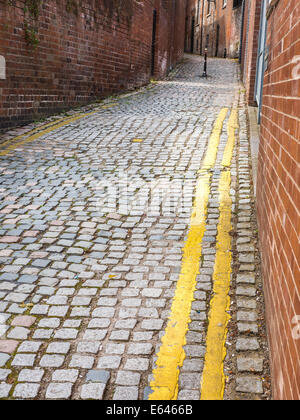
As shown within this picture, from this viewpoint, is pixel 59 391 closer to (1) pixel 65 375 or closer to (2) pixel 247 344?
(1) pixel 65 375

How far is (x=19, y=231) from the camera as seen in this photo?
4812 mm

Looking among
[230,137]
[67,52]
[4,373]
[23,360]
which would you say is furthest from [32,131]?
[4,373]

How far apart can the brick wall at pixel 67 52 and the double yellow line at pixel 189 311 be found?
5.36 m

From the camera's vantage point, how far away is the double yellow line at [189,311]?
8.51 feet

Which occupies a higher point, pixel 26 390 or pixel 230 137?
pixel 230 137

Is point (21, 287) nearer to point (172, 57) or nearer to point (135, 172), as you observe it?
point (135, 172)

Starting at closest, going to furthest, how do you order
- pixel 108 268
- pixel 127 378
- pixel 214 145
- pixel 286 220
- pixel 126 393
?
1. pixel 286 220
2. pixel 126 393
3. pixel 127 378
4. pixel 108 268
5. pixel 214 145

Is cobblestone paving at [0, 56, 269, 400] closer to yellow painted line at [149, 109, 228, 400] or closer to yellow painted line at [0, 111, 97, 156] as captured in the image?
yellow painted line at [149, 109, 228, 400]

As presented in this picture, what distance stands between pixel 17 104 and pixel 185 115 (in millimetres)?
3986

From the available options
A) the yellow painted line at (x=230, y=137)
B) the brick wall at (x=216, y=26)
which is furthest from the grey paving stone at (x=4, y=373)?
the brick wall at (x=216, y=26)

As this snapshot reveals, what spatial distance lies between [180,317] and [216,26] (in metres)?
39.5

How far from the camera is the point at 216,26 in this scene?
127ft

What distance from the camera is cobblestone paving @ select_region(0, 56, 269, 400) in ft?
8.85

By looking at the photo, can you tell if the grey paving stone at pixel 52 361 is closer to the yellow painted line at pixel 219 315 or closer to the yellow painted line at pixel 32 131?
the yellow painted line at pixel 219 315
